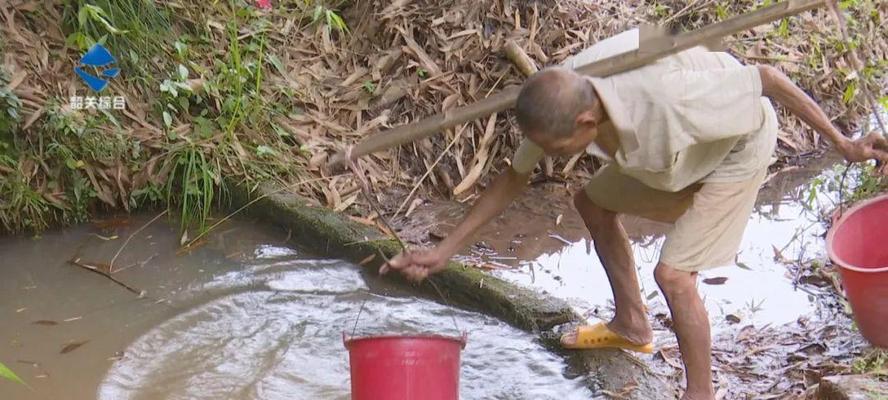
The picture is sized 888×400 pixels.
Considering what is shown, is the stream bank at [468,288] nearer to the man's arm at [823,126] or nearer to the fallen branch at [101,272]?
the fallen branch at [101,272]

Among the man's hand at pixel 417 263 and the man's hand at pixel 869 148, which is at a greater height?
the man's hand at pixel 869 148

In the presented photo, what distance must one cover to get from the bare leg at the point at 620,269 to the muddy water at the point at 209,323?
289 millimetres

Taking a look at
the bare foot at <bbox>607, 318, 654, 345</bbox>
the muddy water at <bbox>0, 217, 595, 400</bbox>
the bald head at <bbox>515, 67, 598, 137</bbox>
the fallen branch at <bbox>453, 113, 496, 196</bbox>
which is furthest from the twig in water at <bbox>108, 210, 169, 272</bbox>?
the bald head at <bbox>515, 67, 598, 137</bbox>

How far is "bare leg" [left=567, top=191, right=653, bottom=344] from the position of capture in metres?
3.42

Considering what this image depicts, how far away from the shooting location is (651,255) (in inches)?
184

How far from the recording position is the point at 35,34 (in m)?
5.14

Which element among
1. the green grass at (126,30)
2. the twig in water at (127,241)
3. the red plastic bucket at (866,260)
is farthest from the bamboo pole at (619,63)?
the green grass at (126,30)

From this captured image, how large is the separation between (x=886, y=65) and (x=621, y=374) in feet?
13.1

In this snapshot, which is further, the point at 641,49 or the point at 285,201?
the point at 285,201

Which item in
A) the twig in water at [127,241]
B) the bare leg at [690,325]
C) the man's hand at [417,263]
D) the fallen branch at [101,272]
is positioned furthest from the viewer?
the twig in water at [127,241]

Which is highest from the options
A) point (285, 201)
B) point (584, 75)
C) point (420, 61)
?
point (420, 61)

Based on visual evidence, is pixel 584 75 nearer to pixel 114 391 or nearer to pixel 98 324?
pixel 114 391

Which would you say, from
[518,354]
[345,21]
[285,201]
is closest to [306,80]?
[345,21]

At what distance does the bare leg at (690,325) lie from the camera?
299 centimetres
